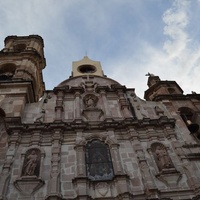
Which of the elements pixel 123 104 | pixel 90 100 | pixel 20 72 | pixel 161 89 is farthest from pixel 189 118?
pixel 20 72

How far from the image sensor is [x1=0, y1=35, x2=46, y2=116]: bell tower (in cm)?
1484

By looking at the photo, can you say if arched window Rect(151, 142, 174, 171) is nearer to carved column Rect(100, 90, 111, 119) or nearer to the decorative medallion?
the decorative medallion

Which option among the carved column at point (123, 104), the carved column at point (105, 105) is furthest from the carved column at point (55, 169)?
the carved column at point (123, 104)

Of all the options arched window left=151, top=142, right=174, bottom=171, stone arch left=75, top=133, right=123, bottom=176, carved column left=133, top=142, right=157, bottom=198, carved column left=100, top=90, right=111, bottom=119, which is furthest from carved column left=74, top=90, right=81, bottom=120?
arched window left=151, top=142, right=174, bottom=171

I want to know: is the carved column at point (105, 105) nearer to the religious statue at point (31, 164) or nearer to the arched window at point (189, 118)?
the religious statue at point (31, 164)

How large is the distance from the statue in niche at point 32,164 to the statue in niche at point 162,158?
5.47 meters

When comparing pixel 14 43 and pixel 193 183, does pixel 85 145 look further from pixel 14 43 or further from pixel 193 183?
pixel 14 43

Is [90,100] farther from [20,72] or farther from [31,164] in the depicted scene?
[31,164]

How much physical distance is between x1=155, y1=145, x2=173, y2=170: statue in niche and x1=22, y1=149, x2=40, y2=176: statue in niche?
17.9ft

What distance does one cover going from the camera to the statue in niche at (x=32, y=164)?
422 inches

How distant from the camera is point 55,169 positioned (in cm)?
1084

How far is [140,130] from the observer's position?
13508 millimetres

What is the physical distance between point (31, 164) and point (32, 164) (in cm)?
4

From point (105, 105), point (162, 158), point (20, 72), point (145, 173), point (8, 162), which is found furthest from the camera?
point (20, 72)
